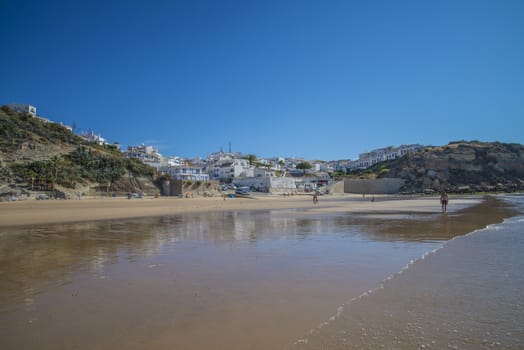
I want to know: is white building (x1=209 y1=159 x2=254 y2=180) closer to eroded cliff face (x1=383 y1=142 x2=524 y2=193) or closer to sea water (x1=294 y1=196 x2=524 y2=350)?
eroded cliff face (x1=383 y1=142 x2=524 y2=193)

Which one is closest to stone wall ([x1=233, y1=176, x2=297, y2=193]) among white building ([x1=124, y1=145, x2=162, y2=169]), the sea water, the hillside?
the hillside

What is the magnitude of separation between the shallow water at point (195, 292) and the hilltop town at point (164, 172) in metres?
39.3

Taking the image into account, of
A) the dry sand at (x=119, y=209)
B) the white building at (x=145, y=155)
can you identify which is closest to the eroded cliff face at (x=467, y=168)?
the dry sand at (x=119, y=209)

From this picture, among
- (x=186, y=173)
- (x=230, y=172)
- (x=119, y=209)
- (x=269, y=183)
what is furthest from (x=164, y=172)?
(x=119, y=209)

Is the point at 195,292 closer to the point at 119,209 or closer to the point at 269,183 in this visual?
the point at 119,209

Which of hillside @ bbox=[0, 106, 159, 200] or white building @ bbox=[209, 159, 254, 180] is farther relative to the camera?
white building @ bbox=[209, 159, 254, 180]

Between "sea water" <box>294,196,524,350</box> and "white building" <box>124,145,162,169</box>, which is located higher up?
"white building" <box>124,145,162,169</box>

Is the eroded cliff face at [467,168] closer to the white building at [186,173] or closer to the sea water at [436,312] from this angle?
the white building at [186,173]

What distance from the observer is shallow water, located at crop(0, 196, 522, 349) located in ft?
11.1

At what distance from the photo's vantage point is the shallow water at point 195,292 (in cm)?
338

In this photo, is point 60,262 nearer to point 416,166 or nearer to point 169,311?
point 169,311

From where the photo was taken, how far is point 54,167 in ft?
143

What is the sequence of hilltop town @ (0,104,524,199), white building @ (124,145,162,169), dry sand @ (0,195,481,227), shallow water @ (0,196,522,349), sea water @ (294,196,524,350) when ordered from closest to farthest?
sea water @ (294,196,524,350), shallow water @ (0,196,522,349), dry sand @ (0,195,481,227), hilltop town @ (0,104,524,199), white building @ (124,145,162,169)

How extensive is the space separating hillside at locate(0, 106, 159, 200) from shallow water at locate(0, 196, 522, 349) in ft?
123
